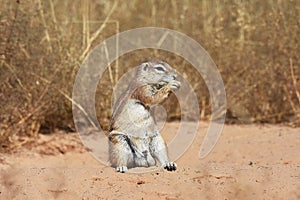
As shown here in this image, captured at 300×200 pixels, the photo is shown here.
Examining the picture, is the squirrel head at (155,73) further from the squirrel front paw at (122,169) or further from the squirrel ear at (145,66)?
the squirrel front paw at (122,169)

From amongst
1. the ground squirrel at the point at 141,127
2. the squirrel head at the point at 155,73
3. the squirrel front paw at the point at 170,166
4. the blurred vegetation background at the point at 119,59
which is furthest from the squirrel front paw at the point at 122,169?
the blurred vegetation background at the point at 119,59

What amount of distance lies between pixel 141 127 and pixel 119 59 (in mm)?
3142

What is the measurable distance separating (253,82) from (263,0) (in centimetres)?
99

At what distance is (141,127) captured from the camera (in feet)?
17.2

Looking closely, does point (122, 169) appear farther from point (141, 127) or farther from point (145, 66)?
point (145, 66)

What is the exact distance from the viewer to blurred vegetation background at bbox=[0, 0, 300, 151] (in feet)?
24.4

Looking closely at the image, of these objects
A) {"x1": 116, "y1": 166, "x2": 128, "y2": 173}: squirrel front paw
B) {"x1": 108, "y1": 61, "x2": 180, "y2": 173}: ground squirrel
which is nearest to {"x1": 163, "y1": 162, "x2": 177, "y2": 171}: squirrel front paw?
{"x1": 108, "y1": 61, "x2": 180, "y2": 173}: ground squirrel

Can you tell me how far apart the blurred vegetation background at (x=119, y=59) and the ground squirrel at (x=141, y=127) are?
7.65 ft

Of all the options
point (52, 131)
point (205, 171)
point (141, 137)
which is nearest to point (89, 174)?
point (141, 137)

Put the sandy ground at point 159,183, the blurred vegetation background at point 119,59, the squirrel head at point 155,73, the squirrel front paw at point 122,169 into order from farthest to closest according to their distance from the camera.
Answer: the blurred vegetation background at point 119,59
the squirrel head at point 155,73
the squirrel front paw at point 122,169
the sandy ground at point 159,183

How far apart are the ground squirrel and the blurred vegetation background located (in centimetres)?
233

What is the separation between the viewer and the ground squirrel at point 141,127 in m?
5.23

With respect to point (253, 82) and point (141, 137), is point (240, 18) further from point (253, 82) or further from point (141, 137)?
point (141, 137)

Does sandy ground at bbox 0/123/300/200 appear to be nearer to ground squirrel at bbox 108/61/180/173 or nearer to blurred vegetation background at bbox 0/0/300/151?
ground squirrel at bbox 108/61/180/173
